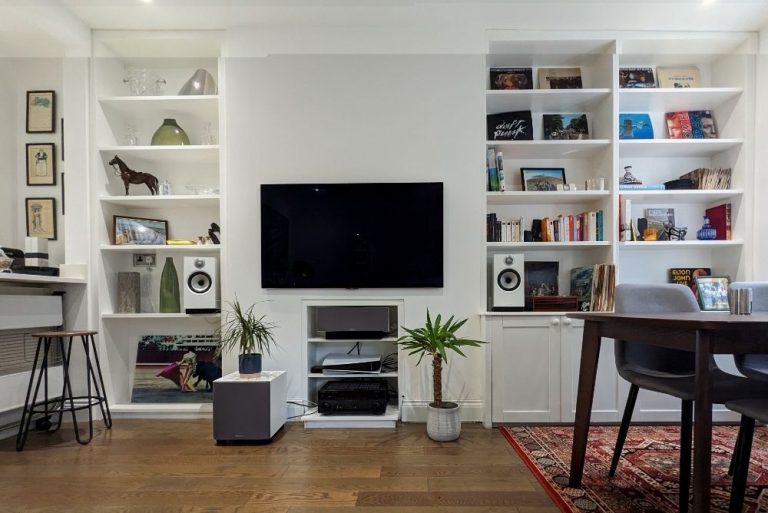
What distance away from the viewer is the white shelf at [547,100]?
9.59 ft

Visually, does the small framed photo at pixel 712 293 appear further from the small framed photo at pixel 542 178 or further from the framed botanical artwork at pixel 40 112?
the framed botanical artwork at pixel 40 112

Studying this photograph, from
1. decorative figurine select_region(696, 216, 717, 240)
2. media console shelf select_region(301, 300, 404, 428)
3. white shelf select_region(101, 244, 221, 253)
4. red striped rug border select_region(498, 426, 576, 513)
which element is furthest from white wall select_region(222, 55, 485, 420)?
decorative figurine select_region(696, 216, 717, 240)

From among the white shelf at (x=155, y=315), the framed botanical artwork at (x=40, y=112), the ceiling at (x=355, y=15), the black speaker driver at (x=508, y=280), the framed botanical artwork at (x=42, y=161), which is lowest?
the white shelf at (x=155, y=315)

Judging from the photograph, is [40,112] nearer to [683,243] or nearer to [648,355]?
[648,355]

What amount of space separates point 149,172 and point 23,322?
1.32m

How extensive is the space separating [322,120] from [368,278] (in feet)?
3.71

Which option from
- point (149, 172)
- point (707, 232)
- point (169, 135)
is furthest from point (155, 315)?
point (707, 232)

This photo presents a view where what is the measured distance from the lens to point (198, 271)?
2.86m

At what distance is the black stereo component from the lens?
8.96 ft

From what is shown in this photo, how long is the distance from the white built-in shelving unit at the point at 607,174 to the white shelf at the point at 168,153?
2.01 meters

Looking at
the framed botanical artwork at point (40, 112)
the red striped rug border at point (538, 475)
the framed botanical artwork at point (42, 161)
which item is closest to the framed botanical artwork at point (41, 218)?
the framed botanical artwork at point (42, 161)

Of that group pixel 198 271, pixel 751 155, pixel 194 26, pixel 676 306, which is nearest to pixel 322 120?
pixel 194 26

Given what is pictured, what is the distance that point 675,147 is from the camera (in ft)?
9.83

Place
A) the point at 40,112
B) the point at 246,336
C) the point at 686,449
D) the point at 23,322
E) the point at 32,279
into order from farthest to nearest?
Answer: the point at 40,112, the point at 246,336, the point at 23,322, the point at 32,279, the point at 686,449
